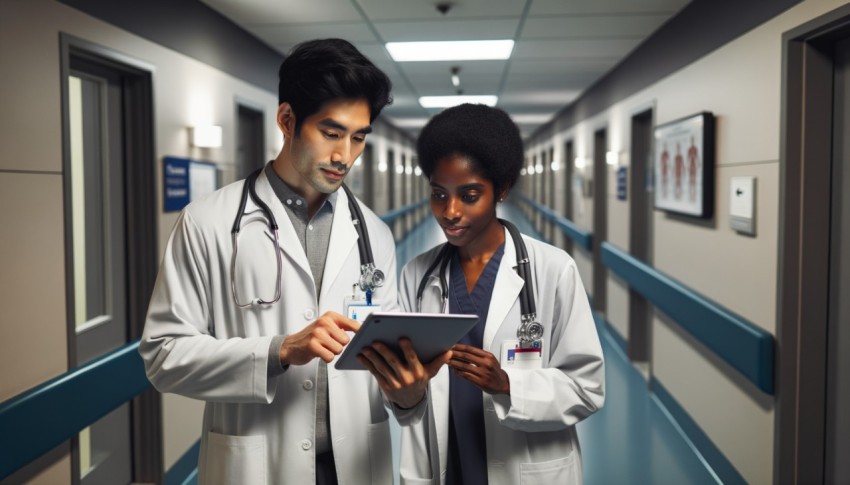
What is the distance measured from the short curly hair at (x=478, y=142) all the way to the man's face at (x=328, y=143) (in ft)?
0.61

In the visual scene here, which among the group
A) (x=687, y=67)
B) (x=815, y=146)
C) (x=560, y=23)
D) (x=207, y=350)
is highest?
(x=560, y=23)

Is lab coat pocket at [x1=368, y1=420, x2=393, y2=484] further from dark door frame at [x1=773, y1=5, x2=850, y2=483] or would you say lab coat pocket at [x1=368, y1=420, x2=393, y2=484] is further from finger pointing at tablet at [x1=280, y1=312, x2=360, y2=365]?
dark door frame at [x1=773, y1=5, x2=850, y2=483]

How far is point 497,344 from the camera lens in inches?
62.5

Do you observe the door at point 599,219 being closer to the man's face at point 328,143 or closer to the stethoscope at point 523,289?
the stethoscope at point 523,289

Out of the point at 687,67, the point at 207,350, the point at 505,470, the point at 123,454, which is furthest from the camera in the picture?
the point at 687,67

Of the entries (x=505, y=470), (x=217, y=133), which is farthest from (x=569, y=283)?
(x=217, y=133)

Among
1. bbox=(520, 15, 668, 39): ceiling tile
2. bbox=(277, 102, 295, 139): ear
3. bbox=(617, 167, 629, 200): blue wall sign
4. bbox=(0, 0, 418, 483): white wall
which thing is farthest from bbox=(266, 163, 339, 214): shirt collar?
bbox=(617, 167, 629, 200): blue wall sign

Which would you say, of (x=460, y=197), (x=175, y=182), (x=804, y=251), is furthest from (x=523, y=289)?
(x=175, y=182)

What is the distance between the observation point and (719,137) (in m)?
3.78

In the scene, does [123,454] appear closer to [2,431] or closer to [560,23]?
[2,431]

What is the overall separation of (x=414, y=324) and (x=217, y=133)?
302 centimetres

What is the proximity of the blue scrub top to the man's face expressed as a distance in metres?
0.41

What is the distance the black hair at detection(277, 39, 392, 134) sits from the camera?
5.06ft

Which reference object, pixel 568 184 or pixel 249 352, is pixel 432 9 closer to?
pixel 249 352
